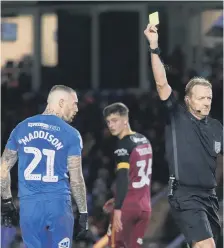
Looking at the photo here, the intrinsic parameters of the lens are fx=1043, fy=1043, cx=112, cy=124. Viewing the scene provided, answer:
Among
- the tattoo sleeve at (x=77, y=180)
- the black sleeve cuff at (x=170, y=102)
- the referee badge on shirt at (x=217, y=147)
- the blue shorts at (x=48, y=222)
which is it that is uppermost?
the black sleeve cuff at (x=170, y=102)

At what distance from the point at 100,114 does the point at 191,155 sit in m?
7.28

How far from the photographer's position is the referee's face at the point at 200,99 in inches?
353

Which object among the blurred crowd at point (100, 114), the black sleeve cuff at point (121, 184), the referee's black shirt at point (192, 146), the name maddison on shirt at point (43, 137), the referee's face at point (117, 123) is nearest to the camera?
the name maddison on shirt at point (43, 137)

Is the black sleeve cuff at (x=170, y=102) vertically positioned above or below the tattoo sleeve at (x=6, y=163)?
above

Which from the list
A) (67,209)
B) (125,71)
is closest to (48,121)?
(67,209)

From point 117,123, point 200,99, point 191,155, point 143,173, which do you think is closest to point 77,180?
point 191,155

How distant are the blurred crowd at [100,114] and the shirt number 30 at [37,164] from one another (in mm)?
4385

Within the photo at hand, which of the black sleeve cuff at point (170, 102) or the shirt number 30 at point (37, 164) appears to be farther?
the black sleeve cuff at point (170, 102)

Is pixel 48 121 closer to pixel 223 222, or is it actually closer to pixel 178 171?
pixel 178 171

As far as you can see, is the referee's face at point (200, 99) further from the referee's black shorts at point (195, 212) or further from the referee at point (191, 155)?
the referee's black shorts at point (195, 212)

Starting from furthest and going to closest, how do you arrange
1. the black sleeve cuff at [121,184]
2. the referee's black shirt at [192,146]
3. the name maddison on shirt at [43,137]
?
the black sleeve cuff at [121,184] → the referee's black shirt at [192,146] → the name maddison on shirt at [43,137]

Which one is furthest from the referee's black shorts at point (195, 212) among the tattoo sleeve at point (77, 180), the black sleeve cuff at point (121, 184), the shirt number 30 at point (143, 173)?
the shirt number 30 at point (143, 173)

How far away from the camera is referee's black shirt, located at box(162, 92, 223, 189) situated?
8930 mm

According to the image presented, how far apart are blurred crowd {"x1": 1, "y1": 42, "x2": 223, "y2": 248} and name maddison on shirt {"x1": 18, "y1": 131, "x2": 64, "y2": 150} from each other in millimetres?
4449
